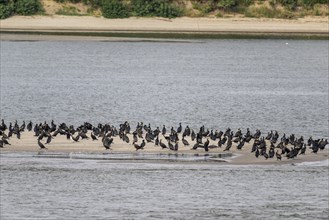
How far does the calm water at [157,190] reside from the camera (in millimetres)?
34500

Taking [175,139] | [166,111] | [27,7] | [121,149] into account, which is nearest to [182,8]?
[27,7]

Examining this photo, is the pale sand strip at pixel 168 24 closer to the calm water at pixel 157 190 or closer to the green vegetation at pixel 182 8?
the green vegetation at pixel 182 8

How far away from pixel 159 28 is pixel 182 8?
402 centimetres

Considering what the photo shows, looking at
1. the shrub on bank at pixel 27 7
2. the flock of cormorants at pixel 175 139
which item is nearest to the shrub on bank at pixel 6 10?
the shrub on bank at pixel 27 7

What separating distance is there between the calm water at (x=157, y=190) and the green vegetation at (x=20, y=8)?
208 ft

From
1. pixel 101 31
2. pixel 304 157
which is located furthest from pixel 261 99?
pixel 101 31

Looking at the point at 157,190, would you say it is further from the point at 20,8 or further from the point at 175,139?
the point at 20,8

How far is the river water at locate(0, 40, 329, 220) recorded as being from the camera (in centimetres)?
3566

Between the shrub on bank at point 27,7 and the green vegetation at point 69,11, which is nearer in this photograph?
the shrub on bank at point 27,7

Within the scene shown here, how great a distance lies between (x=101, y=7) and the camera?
347 ft

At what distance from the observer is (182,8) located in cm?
10762

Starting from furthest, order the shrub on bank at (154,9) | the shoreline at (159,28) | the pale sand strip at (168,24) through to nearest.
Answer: the shrub on bank at (154,9) → the pale sand strip at (168,24) → the shoreline at (159,28)

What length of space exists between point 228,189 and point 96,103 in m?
25.1

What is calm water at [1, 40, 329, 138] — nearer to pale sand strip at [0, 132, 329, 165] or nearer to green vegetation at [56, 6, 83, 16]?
green vegetation at [56, 6, 83, 16]
